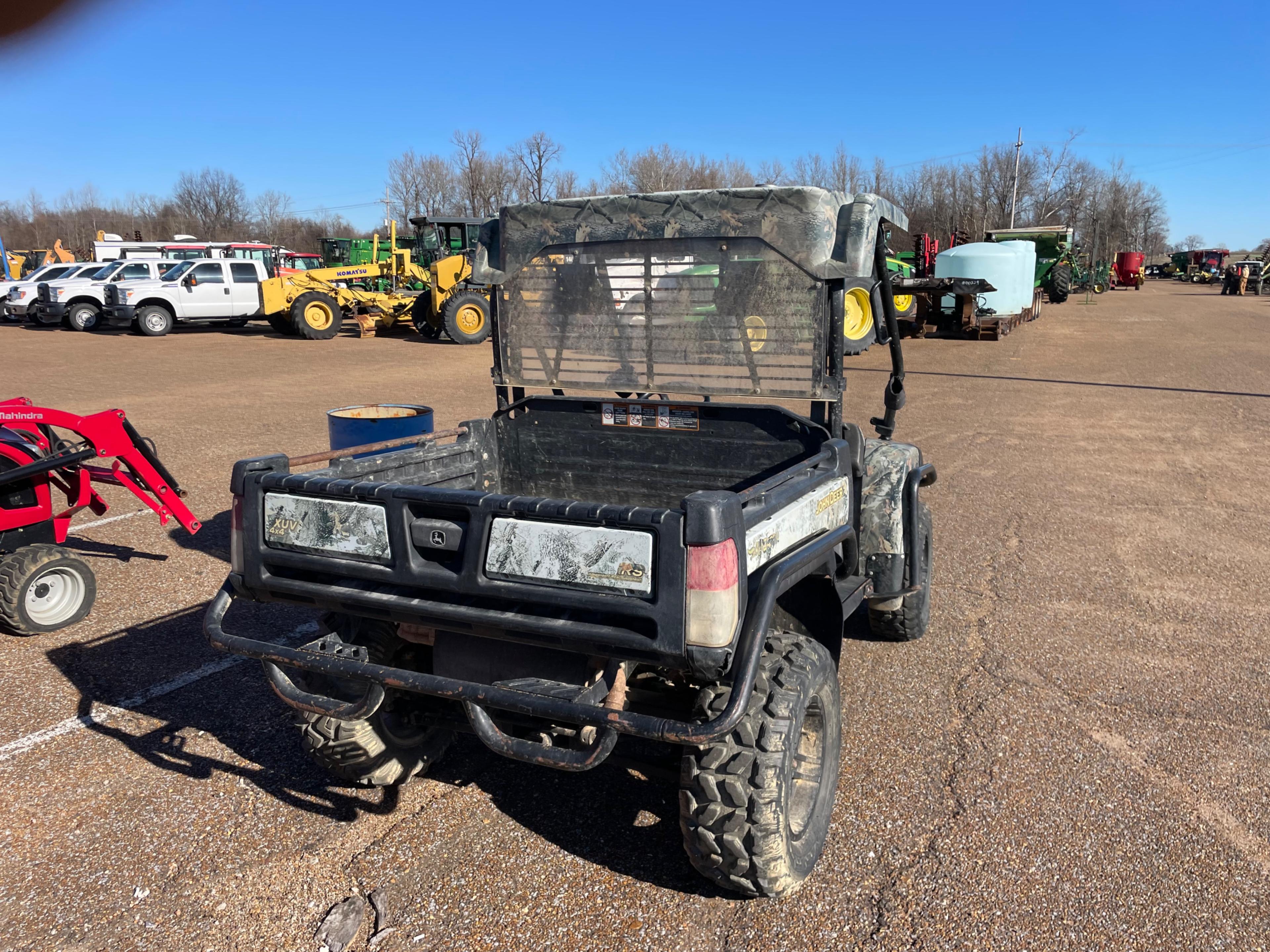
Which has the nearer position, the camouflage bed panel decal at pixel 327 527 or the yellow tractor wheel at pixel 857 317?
the camouflage bed panel decal at pixel 327 527

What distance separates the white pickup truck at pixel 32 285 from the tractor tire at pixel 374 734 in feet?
88.5

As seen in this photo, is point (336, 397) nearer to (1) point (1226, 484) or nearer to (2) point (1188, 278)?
(1) point (1226, 484)

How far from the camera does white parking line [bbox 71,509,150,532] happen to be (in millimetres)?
6941

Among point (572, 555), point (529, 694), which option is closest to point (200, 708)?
point (529, 694)

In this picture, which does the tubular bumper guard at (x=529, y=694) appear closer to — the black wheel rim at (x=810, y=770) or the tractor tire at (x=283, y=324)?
the black wheel rim at (x=810, y=770)

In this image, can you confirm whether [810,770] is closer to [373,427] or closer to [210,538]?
[373,427]

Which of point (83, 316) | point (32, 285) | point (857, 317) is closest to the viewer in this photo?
point (857, 317)

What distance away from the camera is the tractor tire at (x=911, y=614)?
4.56 meters

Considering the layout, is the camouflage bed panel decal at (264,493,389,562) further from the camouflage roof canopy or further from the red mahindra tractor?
the red mahindra tractor

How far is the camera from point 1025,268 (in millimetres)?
24422

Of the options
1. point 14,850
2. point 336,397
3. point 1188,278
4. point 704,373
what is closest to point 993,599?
point 704,373

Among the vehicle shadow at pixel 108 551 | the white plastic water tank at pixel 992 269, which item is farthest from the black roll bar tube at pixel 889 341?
the white plastic water tank at pixel 992 269

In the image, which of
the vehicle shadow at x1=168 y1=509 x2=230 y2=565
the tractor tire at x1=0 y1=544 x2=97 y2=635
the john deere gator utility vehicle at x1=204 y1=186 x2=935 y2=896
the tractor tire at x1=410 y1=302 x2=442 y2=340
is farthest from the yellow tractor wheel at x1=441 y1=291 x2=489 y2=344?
the john deere gator utility vehicle at x1=204 y1=186 x2=935 y2=896

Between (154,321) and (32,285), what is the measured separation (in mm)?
6880
